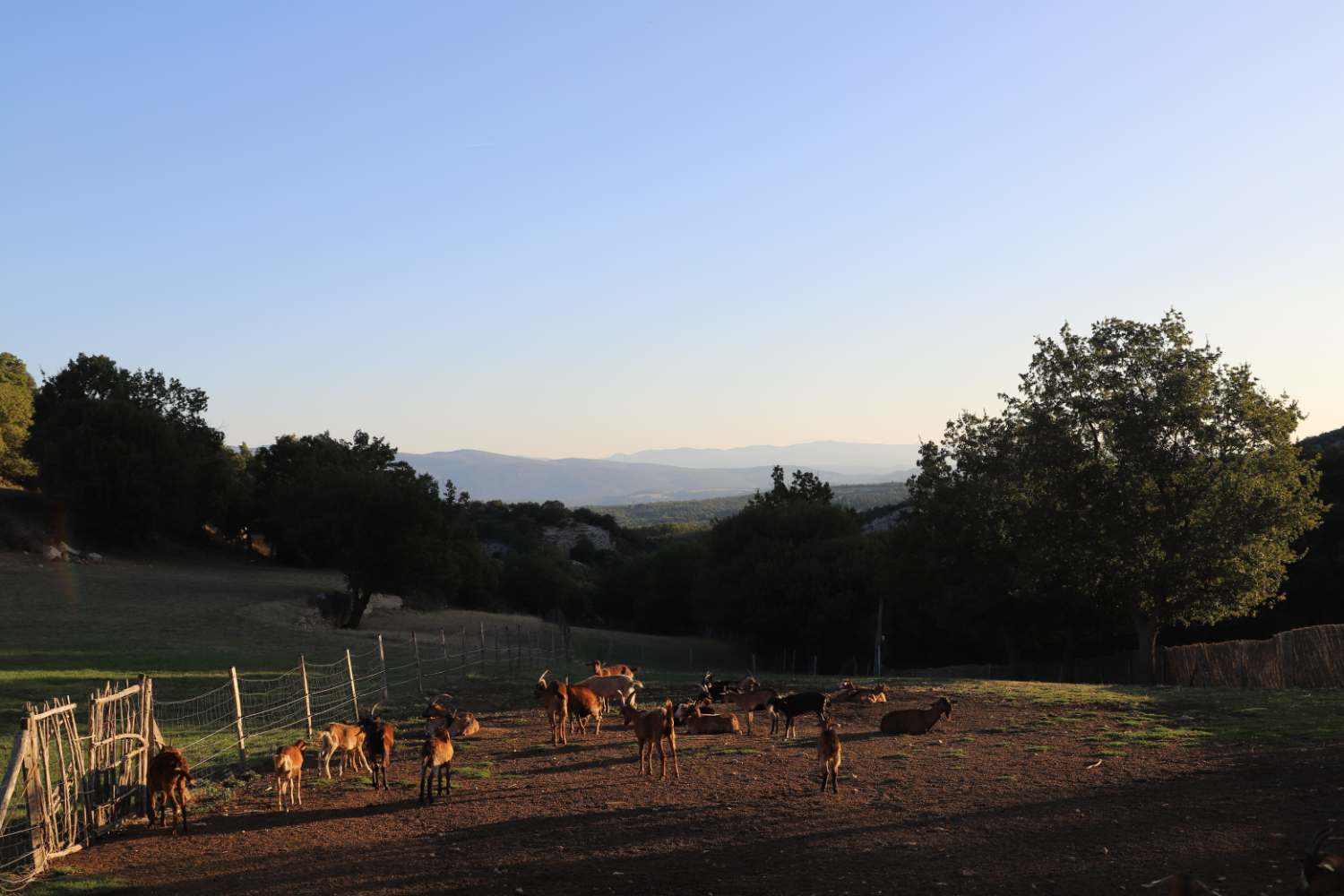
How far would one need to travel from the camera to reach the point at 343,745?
14000mm

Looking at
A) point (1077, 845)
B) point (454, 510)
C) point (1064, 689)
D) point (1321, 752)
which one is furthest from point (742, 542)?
point (1077, 845)

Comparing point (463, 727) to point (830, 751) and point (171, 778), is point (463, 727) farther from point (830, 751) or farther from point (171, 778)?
point (830, 751)

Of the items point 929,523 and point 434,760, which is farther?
point 929,523

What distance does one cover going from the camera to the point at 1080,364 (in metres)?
35.0

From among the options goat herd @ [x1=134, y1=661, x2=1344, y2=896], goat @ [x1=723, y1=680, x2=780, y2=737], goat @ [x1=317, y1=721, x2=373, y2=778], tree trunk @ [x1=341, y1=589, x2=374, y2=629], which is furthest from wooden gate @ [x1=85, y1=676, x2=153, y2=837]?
tree trunk @ [x1=341, y1=589, x2=374, y2=629]

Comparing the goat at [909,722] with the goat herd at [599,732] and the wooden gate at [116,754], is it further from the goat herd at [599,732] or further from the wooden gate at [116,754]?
the wooden gate at [116,754]

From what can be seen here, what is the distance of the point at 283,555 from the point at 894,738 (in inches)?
3023

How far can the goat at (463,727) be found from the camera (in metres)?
17.4

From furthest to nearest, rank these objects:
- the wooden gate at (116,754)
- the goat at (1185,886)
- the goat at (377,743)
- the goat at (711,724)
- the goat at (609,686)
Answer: the goat at (609,686), the goat at (711,724), the goat at (377,743), the wooden gate at (116,754), the goat at (1185,886)

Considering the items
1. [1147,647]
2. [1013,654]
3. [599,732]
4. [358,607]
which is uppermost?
[599,732]

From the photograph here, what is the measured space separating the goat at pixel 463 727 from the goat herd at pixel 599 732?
2cm

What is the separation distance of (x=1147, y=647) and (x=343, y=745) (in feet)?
97.4

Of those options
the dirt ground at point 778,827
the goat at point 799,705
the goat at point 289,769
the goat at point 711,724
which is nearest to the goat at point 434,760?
the dirt ground at point 778,827

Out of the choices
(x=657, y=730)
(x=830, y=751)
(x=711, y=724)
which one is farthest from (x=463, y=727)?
(x=830, y=751)
